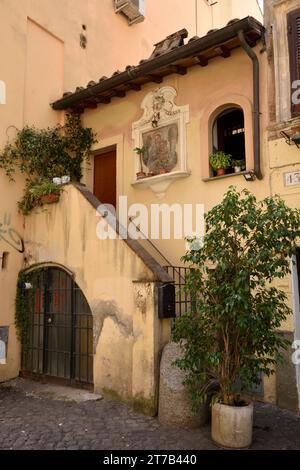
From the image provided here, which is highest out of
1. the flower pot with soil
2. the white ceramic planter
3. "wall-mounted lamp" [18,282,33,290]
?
the flower pot with soil

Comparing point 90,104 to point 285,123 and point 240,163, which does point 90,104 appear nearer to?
point 240,163

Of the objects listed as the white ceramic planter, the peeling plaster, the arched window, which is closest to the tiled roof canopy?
the arched window

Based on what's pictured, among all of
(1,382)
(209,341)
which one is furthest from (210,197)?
(1,382)

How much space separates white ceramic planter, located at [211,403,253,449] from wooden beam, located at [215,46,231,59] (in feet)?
19.0

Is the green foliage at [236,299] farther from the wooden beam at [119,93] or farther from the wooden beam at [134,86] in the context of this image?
the wooden beam at [119,93]

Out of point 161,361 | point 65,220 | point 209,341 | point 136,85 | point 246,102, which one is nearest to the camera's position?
point 209,341

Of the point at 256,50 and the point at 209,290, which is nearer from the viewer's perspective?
the point at 209,290

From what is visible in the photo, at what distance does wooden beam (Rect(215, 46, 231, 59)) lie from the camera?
291 inches

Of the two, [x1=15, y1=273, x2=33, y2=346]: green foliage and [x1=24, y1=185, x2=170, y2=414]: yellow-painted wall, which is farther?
[x1=15, y1=273, x2=33, y2=346]: green foliage

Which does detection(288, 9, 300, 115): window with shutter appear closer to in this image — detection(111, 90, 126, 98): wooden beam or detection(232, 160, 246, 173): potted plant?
detection(232, 160, 246, 173): potted plant

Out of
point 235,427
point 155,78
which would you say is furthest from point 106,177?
point 235,427

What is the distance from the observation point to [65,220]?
7816 millimetres

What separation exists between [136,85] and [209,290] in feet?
17.7

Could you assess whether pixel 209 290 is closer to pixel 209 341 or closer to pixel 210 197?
pixel 209 341
